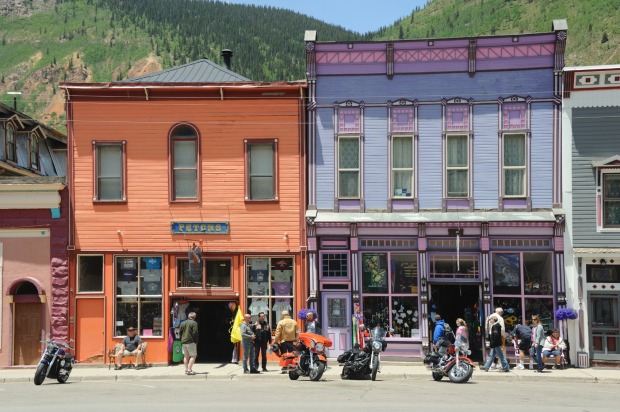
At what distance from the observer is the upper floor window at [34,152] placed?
38812 millimetres

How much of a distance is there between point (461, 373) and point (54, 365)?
10.1 m

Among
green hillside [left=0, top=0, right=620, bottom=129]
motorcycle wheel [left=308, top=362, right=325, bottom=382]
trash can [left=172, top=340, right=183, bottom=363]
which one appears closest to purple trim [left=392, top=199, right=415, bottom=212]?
motorcycle wheel [left=308, top=362, right=325, bottom=382]

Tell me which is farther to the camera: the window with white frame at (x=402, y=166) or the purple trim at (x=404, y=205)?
the window with white frame at (x=402, y=166)

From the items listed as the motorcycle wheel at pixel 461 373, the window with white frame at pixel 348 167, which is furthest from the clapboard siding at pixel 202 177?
the motorcycle wheel at pixel 461 373

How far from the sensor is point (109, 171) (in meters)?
27.3

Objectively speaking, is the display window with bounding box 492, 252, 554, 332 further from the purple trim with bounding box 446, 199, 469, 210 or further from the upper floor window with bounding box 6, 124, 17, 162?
the upper floor window with bounding box 6, 124, 17, 162

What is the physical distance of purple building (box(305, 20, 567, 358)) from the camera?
84.9 ft

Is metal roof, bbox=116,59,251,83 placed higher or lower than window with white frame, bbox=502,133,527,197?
higher

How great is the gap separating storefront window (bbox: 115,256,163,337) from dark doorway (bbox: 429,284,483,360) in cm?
861

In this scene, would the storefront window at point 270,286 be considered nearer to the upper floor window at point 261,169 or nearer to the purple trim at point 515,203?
the upper floor window at point 261,169

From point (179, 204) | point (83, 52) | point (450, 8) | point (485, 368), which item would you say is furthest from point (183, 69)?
point (83, 52)

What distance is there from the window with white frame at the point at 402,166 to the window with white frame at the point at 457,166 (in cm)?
113

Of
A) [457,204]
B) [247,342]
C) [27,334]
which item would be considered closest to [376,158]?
[457,204]

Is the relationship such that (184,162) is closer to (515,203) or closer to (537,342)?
(515,203)
